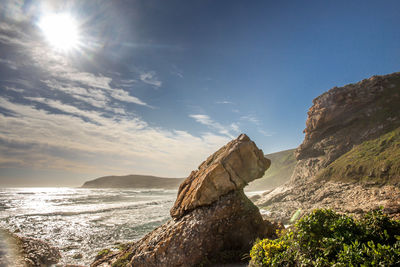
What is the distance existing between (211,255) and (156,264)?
259 cm

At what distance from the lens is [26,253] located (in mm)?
14031

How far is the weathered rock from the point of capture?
418 inches

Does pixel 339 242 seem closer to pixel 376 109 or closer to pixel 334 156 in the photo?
pixel 334 156

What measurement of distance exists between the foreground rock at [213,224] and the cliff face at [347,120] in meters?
27.4

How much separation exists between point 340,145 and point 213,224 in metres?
34.7

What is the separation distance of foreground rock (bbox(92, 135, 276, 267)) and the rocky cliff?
46.1ft

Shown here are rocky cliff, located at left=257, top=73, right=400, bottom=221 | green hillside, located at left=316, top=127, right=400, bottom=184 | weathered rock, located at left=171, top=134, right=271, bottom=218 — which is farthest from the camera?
rocky cliff, located at left=257, top=73, right=400, bottom=221

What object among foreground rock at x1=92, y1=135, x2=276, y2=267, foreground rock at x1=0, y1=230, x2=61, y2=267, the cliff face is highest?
the cliff face

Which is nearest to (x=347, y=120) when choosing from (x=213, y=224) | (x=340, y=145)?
(x=340, y=145)

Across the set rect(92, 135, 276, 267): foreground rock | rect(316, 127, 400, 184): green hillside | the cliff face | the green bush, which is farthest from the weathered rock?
the cliff face

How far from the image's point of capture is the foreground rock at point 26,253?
41.8 ft

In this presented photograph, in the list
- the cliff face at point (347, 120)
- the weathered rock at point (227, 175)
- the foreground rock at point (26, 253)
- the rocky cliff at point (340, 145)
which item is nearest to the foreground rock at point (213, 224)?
the weathered rock at point (227, 175)

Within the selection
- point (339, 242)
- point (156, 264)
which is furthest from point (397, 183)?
point (156, 264)

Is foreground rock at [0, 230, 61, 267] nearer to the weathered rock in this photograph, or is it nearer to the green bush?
the weathered rock
